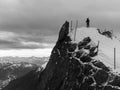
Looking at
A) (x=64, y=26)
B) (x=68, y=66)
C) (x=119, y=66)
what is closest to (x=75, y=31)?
(x=64, y=26)

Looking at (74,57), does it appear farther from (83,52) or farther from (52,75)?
(52,75)

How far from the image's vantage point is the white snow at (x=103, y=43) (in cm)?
7675

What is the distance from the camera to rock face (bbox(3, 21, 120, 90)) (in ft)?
227

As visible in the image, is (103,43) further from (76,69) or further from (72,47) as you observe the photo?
(76,69)

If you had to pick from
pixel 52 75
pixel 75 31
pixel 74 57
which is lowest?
pixel 52 75

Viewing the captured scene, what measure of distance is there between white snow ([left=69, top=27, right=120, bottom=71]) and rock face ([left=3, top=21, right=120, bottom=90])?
7.68 ft

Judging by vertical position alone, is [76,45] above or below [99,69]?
above

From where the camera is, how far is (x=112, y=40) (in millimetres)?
105625

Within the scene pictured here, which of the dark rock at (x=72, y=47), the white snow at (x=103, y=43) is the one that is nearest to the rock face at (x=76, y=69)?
the dark rock at (x=72, y=47)

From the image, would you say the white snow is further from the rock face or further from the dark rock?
the dark rock

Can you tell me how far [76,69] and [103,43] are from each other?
1895 centimetres

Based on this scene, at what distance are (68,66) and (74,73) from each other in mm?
5991

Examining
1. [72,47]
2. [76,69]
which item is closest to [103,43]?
[72,47]

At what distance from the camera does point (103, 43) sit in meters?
96.3
